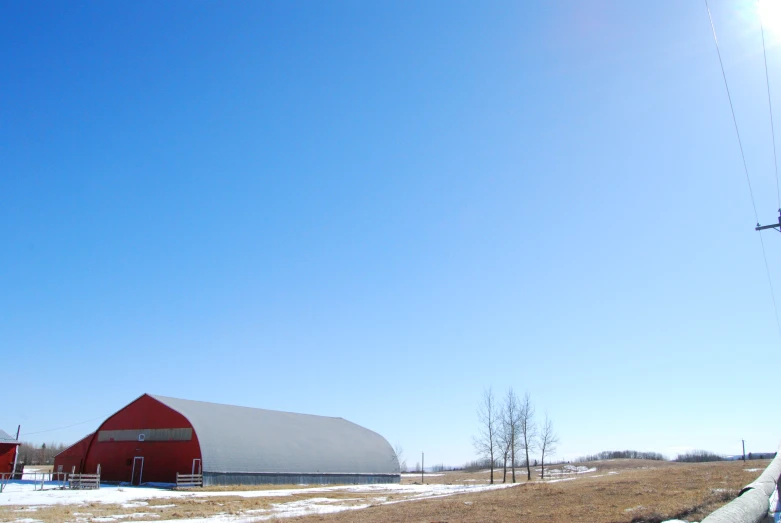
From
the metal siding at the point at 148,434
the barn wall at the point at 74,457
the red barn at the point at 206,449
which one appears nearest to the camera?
the red barn at the point at 206,449

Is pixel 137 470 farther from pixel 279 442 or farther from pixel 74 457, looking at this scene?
pixel 279 442

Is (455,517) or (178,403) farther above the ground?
(178,403)

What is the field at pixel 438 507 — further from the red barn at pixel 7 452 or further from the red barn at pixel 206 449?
the red barn at pixel 7 452

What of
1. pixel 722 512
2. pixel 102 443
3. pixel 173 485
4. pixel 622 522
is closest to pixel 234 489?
pixel 173 485

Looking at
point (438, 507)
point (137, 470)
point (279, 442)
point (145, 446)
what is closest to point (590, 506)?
point (438, 507)

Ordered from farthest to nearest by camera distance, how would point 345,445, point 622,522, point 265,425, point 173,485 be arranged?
point 345,445, point 265,425, point 173,485, point 622,522

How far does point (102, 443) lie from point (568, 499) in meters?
49.7

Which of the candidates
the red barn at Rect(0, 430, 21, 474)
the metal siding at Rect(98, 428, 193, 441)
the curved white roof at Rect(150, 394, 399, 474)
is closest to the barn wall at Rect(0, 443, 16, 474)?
the red barn at Rect(0, 430, 21, 474)

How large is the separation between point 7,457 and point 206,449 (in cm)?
2072

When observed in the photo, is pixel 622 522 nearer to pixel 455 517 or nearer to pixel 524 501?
pixel 455 517

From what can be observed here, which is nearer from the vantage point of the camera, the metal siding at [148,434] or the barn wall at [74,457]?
the metal siding at [148,434]

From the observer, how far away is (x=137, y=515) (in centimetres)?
2844

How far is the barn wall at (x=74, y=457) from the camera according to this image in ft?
194

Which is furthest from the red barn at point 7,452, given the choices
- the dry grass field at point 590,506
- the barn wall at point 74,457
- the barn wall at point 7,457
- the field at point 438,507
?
the dry grass field at point 590,506
